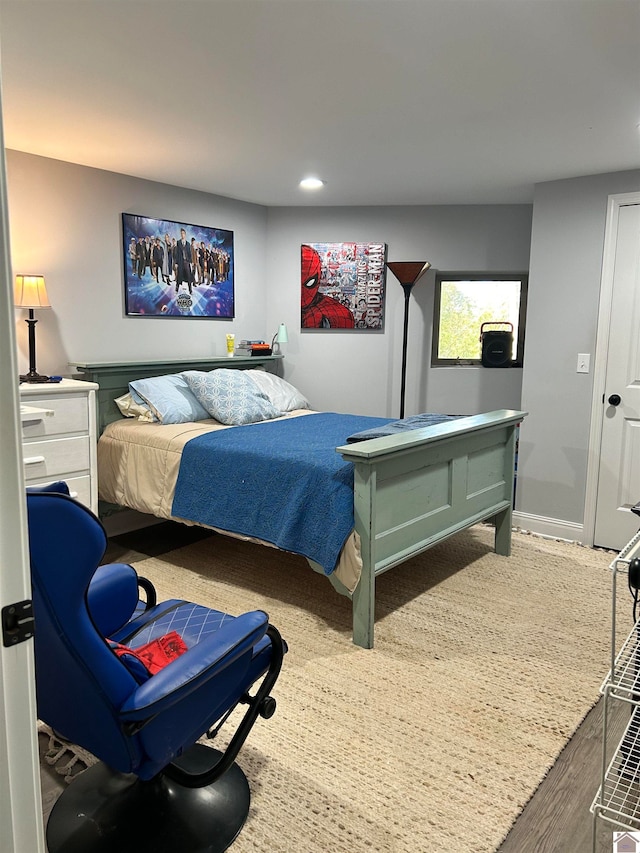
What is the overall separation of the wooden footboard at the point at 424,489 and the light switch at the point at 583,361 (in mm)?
565

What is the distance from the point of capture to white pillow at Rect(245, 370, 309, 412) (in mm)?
4535

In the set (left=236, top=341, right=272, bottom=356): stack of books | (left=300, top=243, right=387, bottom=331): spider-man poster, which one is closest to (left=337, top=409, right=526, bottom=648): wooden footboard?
(left=300, top=243, right=387, bottom=331): spider-man poster

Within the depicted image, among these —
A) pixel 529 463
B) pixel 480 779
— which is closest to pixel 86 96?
pixel 480 779

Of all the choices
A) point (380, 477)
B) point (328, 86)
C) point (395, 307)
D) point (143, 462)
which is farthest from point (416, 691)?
point (395, 307)

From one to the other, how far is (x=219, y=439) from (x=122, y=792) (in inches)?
75.3

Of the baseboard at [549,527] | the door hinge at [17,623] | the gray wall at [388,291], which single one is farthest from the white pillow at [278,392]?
the door hinge at [17,623]

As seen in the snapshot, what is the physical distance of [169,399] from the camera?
3994 millimetres

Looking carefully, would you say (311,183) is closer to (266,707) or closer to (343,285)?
(343,285)

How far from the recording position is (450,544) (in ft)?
13.4

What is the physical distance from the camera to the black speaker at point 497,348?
4.93 metres

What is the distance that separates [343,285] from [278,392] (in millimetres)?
1140

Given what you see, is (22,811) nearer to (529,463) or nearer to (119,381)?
(119,381)

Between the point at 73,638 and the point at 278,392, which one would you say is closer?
the point at 73,638

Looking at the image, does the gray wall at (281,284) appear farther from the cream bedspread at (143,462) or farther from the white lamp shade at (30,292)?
the cream bedspread at (143,462)
